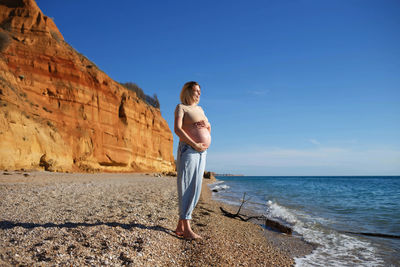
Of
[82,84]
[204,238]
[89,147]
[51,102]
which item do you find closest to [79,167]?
[89,147]

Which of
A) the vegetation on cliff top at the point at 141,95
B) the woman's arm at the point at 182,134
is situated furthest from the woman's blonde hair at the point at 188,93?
the vegetation on cliff top at the point at 141,95

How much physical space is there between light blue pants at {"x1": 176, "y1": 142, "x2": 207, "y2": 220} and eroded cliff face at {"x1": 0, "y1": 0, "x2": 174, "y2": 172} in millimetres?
13617

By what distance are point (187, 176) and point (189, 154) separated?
330 millimetres

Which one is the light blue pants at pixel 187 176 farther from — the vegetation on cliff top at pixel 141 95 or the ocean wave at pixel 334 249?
the vegetation on cliff top at pixel 141 95

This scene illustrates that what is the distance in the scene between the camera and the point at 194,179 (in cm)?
359

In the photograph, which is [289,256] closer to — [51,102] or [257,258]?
[257,258]

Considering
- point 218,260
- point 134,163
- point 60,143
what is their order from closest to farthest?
point 218,260, point 60,143, point 134,163

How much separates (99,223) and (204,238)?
1.68 metres

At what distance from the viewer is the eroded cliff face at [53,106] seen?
48.6 feet

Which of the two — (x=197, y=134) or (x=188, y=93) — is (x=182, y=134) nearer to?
(x=197, y=134)

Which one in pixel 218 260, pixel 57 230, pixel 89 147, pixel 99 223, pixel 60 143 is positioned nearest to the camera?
pixel 218 260

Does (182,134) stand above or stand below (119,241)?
above

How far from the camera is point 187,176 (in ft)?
11.7

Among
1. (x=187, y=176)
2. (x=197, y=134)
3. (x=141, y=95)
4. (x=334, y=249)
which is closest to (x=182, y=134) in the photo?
(x=197, y=134)
